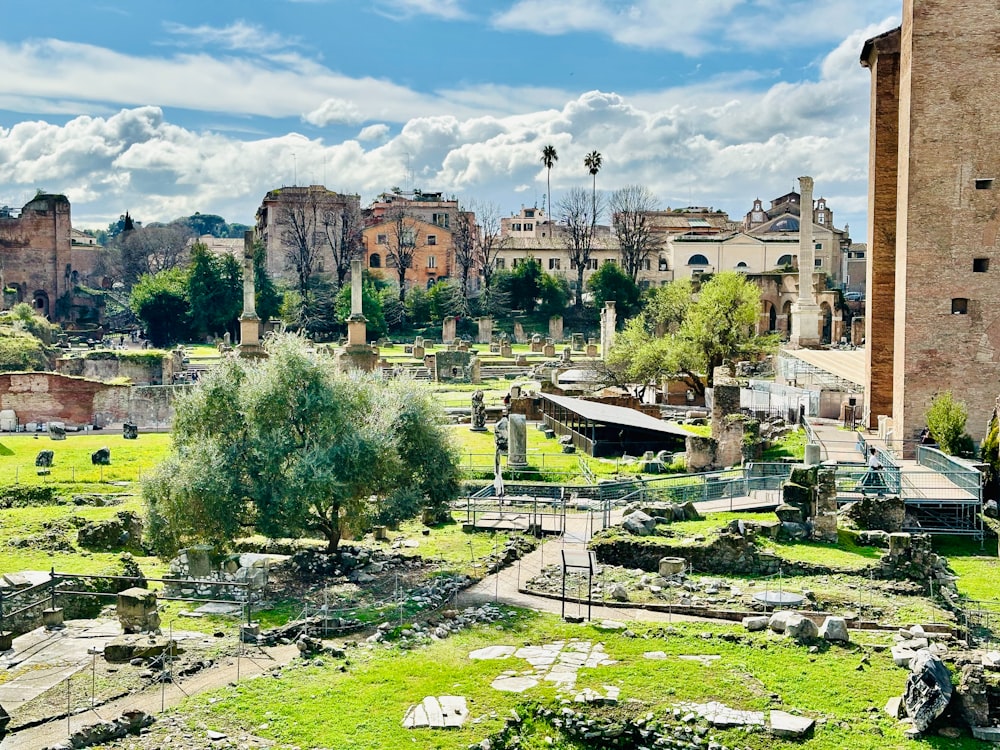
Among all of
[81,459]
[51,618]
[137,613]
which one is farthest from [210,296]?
[137,613]

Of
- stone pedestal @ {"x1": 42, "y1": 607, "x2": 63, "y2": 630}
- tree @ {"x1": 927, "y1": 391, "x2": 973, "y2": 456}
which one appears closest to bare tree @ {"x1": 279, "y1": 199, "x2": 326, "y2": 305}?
tree @ {"x1": 927, "y1": 391, "x2": 973, "y2": 456}

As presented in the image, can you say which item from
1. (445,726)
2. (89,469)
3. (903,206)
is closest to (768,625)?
(445,726)

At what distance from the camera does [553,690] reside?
12289 millimetres

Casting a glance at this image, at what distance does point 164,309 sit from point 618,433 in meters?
40.9

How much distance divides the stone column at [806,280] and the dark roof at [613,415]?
1704cm

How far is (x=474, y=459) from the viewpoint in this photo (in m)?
28.5

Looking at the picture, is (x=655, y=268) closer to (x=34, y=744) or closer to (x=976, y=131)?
(x=976, y=131)

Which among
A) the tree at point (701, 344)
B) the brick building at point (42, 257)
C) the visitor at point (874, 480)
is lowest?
the visitor at point (874, 480)

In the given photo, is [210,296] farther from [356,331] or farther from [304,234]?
[356,331]

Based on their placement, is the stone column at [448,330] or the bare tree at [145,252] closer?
the stone column at [448,330]

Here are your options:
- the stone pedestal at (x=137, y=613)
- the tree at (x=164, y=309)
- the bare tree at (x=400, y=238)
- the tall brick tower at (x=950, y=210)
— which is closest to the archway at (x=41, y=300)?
the tree at (x=164, y=309)

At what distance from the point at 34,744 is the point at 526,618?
6.73m

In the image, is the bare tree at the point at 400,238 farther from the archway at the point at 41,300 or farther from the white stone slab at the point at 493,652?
the white stone slab at the point at 493,652

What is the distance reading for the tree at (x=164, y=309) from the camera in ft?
207
